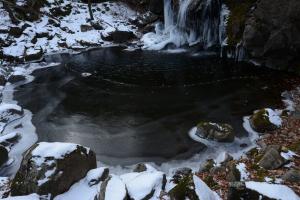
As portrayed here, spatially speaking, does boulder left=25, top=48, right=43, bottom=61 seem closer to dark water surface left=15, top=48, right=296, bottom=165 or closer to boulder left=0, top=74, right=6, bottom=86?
dark water surface left=15, top=48, right=296, bottom=165

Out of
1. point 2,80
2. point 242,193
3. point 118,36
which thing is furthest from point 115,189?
point 118,36

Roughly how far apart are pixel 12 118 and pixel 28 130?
1.76 meters

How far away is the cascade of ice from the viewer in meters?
27.2

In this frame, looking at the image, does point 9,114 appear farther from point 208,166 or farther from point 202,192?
point 202,192

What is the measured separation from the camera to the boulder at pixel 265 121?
1405cm

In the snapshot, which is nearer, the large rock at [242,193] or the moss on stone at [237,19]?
the large rock at [242,193]

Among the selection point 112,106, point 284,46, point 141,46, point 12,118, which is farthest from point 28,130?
point 141,46

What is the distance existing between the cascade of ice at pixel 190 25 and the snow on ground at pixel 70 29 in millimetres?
4283

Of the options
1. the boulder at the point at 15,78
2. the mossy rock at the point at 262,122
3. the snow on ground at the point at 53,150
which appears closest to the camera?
the snow on ground at the point at 53,150

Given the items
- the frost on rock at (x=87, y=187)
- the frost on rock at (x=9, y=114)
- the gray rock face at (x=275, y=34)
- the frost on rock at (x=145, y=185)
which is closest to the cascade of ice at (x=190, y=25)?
the gray rock face at (x=275, y=34)

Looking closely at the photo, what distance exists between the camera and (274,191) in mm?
7195

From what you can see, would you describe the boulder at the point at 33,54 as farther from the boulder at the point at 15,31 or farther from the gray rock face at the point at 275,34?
the gray rock face at the point at 275,34

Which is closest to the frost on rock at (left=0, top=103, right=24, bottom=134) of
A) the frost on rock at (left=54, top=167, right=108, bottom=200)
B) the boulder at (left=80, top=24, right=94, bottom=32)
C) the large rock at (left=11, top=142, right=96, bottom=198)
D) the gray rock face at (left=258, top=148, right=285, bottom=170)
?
the large rock at (left=11, top=142, right=96, bottom=198)

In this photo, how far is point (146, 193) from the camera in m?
8.53
